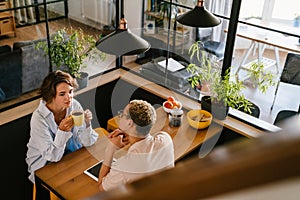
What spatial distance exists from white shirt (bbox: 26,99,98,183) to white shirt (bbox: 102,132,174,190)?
0.46 metres

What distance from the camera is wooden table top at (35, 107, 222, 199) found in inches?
89.5

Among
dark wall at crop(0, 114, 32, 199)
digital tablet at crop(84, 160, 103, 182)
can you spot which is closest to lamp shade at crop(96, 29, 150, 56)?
digital tablet at crop(84, 160, 103, 182)

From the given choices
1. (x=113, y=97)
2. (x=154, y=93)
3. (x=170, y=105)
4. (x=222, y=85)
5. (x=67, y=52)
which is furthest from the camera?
(x=113, y=97)

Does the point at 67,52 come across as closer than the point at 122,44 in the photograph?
No

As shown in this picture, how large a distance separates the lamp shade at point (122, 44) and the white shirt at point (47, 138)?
0.64 metres

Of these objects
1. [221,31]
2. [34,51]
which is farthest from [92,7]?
[34,51]

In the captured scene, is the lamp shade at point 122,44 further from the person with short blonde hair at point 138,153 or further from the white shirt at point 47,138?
the white shirt at point 47,138

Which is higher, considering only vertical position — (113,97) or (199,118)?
(199,118)

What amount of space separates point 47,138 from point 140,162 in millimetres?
760

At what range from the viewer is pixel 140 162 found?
208cm

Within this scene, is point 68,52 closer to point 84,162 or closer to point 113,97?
point 113,97

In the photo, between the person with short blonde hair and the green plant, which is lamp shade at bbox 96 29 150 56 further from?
the green plant

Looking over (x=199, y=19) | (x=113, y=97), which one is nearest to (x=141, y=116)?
(x=199, y=19)

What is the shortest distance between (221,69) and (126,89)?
3.17 ft
